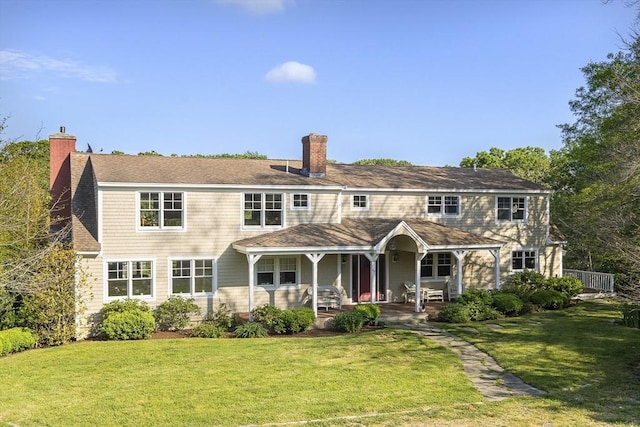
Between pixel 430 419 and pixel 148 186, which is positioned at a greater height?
pixel 148 186

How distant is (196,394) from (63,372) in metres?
4.57

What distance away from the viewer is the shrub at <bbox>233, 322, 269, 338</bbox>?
62.1 feet

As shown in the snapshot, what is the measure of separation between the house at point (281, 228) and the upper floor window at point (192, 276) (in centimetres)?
4

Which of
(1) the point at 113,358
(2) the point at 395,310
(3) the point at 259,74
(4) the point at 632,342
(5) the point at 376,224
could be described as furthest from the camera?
(3) the point at 259,74

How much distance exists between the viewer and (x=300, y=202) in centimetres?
2312

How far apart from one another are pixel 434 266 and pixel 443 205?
9.82ft

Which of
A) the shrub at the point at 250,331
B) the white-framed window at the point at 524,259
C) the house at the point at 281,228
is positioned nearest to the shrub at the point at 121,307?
the house at the point at 281,228

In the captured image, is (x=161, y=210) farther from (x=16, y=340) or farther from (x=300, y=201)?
(x=16, y=340)

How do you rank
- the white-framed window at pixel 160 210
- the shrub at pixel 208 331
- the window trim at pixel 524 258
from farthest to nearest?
the window trim at pixel 524 258
the white-framed window at pixel 160 210
the shrub at pixel 208 331

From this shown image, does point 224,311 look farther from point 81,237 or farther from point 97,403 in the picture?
point 97,403

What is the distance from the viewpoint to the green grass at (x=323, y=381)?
10.8 meters

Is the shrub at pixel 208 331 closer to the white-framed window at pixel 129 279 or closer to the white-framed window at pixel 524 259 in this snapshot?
the white-framed window at pixel 129 279

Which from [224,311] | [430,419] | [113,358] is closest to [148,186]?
[224,311]

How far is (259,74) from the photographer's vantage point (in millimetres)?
26875
